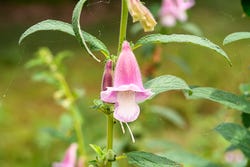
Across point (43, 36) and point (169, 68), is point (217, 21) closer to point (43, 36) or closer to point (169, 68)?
point (169, 68)

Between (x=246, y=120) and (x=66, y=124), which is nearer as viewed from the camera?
(x=246, y=120)

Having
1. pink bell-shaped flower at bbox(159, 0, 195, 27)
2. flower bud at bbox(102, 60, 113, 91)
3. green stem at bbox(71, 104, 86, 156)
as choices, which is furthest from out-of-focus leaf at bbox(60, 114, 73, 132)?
flower bud at bbox(102, 60, 113, 91)

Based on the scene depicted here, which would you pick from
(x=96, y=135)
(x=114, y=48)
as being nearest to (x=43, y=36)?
(x=114, y=48)

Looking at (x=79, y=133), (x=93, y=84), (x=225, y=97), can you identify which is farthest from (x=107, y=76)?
(x=93, y=84)

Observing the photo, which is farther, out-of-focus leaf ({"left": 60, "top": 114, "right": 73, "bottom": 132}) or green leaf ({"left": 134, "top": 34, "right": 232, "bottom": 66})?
out-of-focus leaf ({"left": 60, "top": 114, "right": 73, "bottom": 132})

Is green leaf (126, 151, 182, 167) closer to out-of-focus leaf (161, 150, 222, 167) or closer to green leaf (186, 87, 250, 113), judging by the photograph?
green leaf (186, 87, 250, 113)

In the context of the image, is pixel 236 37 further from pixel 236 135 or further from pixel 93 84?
pixel 93 84
